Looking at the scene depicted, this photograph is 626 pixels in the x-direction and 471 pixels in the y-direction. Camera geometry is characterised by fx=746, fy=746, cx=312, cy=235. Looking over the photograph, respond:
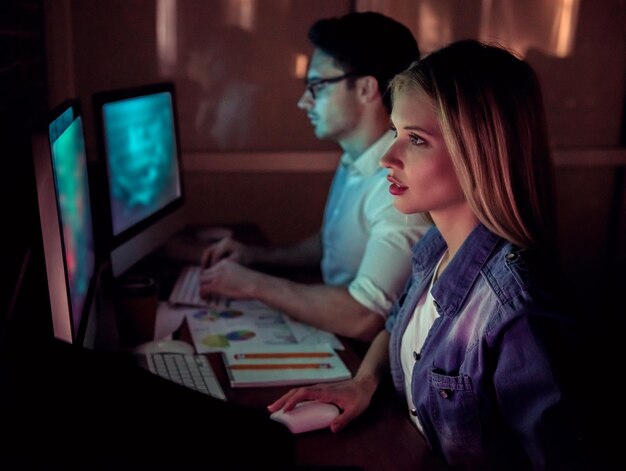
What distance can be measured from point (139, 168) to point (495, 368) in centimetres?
114

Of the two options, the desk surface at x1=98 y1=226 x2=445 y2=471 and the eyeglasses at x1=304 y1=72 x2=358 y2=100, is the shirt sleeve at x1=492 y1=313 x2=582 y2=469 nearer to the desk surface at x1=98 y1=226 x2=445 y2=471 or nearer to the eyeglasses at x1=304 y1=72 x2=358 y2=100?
the desk surface at x1=98 y1=226 x2=445 y2=471

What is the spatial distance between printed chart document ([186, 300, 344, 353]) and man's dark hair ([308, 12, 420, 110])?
685mm

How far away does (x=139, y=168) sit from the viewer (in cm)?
193

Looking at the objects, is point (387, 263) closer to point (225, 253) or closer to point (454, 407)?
point (454, 407)

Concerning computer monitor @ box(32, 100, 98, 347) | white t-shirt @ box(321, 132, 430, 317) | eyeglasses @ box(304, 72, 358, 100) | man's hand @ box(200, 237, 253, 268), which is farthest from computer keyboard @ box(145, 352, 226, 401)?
eyeglasses @ box(304, 72, 358, 100)

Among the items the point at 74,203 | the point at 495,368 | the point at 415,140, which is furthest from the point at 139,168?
the point at 495,368

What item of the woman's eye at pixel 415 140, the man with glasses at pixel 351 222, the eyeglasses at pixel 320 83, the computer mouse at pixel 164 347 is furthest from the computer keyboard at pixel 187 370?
the eyeglasses at pixel 320 83

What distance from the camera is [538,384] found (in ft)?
3.48

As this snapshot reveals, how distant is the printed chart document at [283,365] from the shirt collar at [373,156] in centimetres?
64

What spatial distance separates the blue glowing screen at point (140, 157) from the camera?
5.76 ft

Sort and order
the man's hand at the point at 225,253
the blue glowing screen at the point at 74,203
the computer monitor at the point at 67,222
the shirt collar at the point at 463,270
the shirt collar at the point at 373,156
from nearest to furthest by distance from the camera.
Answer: the computer monitor at the point at 67,222 < the blue glowing screen at the point at 74,203 < the shirt collar at the point at 463,270 < the shirt collar at the point at 373,156 < the man's hand at the point at 225,253

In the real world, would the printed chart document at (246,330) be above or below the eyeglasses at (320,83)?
below

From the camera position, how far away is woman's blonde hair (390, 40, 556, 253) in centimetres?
119

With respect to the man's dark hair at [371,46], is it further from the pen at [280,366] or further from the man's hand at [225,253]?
the pen at [280,366]
